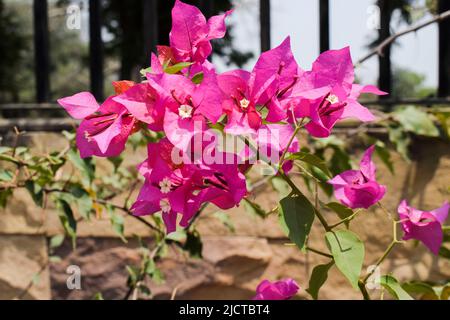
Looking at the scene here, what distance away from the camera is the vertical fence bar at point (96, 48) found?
1568mm

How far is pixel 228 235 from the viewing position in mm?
1543

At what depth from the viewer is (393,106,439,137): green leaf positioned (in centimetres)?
138

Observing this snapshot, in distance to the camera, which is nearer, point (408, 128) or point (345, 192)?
point (345, 192)

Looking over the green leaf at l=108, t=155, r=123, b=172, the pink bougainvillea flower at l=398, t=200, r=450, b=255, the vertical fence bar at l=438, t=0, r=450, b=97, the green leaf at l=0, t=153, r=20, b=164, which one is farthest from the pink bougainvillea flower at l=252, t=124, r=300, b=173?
the vertical fence bar at l=438, t=0, r=450, b=97

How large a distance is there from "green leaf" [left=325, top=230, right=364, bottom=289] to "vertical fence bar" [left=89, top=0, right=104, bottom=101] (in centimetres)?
103

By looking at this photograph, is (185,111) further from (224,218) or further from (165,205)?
(224,218)

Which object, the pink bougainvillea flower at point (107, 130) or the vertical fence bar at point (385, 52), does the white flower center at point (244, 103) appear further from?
the vertical fence bar at point (385, 52)

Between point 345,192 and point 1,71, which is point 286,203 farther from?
point 1,71

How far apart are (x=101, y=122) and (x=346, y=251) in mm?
281

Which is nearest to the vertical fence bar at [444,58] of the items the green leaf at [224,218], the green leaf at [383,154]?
the green leaf at [383,154]

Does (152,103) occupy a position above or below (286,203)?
above

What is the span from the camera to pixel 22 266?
155cm
